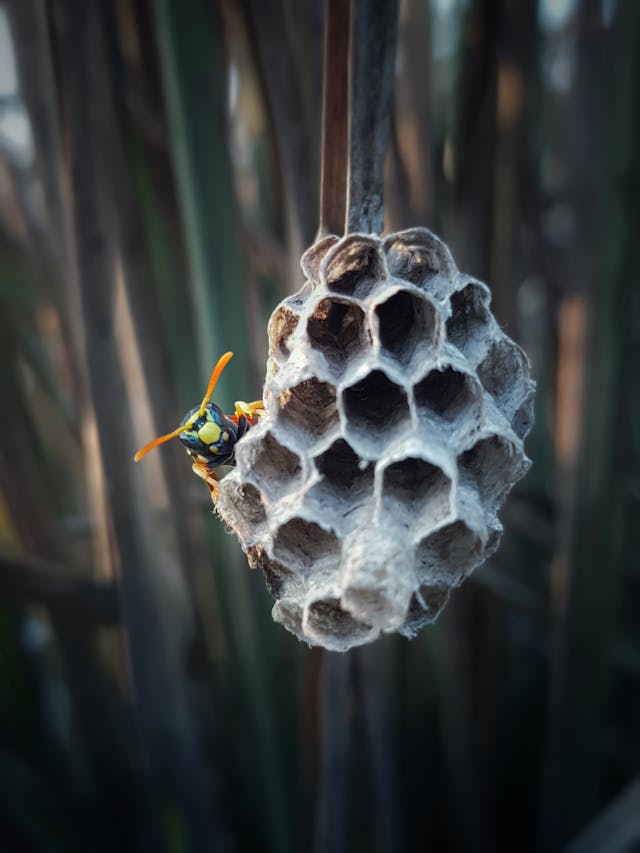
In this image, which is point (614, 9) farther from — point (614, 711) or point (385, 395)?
point (614, 711)

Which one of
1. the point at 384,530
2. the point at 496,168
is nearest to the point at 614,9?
the point at 496,168

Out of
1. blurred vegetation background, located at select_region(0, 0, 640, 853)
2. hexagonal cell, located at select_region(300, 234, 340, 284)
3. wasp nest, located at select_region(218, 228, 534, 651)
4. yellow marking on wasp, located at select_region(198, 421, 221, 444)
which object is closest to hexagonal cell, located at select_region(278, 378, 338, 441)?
wasp nest, located at select_region(218, 228, 534, 651)

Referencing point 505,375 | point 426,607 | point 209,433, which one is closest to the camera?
point 426,607

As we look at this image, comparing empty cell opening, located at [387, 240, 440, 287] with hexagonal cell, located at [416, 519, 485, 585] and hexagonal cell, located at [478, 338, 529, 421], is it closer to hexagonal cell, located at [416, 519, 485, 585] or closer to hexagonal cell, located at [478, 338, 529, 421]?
hexagonal cell, located at [478, 338, 529, 421]

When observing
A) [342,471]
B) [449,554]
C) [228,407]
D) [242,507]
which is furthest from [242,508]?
[228,407]

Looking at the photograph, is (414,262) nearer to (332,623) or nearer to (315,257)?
(315,257)

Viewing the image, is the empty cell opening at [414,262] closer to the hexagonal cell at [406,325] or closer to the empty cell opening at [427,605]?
the hexagonal cell at [406,325]

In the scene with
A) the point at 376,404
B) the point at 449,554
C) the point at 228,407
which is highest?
the point at 376,404
